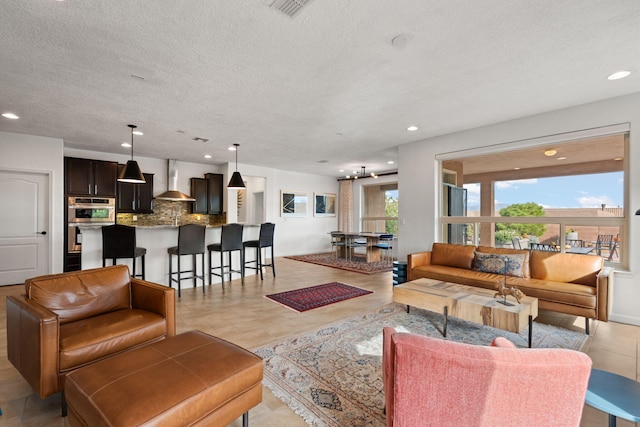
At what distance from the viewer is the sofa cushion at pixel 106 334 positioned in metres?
1.82

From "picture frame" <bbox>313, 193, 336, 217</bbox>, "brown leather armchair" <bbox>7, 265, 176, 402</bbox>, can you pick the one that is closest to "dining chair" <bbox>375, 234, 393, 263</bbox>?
"picture frame" <bbox>313, 193, 336, 217</bbox>

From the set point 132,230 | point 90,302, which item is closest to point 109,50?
point 90,302

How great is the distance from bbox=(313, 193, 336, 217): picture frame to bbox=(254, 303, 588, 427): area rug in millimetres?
6271

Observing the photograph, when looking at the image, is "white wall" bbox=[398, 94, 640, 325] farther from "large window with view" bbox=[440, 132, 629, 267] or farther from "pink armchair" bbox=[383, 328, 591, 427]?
"pink armchair" bbox=[383, 328, 591, 427]

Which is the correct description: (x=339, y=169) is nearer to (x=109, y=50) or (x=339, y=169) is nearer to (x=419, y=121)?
(x=419, y=121)

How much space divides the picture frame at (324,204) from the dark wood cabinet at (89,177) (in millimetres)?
5580

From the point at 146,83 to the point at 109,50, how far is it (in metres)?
0.62

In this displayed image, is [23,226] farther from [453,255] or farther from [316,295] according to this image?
[453,255]

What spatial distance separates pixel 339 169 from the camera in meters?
8.68

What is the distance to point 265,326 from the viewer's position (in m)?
3.23

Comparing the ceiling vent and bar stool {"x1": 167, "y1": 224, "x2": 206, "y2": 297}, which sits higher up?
the ceiling vent

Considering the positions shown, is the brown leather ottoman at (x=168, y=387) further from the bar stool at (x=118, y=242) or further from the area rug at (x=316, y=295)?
the bar stool at (x=118, y=242)

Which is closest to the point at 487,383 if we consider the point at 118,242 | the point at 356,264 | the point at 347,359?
the point at 347,359

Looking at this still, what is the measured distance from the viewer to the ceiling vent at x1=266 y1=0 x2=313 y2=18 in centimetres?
187
